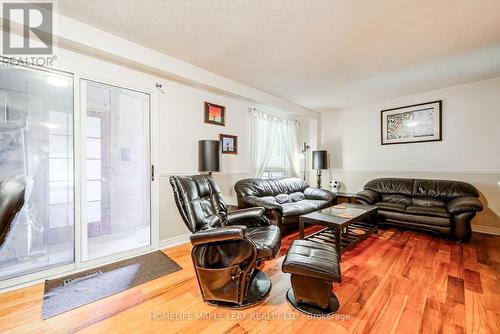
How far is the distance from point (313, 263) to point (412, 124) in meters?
4.06

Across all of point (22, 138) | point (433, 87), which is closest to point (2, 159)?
point (22, 138)

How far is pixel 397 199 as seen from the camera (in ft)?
12.8

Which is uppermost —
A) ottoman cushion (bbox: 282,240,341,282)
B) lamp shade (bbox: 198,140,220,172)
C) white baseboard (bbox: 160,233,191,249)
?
lamp shade (bbox: 198,140,220,172)

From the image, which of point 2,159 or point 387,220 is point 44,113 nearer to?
point 2,159

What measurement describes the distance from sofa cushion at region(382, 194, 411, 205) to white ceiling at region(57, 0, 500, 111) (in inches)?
78.8

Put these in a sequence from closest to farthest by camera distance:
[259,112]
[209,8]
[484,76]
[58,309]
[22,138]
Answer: [58,309], [209,8], [22,138], [484,76], [259,112]

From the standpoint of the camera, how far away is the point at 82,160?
2340 mm

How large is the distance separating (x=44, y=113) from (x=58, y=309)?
6.07 feet

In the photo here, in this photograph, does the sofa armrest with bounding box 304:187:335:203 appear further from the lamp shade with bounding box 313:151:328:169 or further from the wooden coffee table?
the lamp shade with bounding box 313:151:328:169

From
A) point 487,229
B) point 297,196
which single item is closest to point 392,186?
point 487,229

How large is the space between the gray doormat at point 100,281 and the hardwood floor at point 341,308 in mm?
82

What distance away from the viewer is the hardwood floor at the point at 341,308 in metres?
1.48

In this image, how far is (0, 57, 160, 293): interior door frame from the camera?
6.90ft

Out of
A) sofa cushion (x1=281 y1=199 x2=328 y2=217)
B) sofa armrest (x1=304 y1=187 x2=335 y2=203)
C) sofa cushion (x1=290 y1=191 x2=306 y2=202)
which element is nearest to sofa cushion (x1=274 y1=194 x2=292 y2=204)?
sofa cushion (x1=290 y1=191 x2=306 y2=202)
